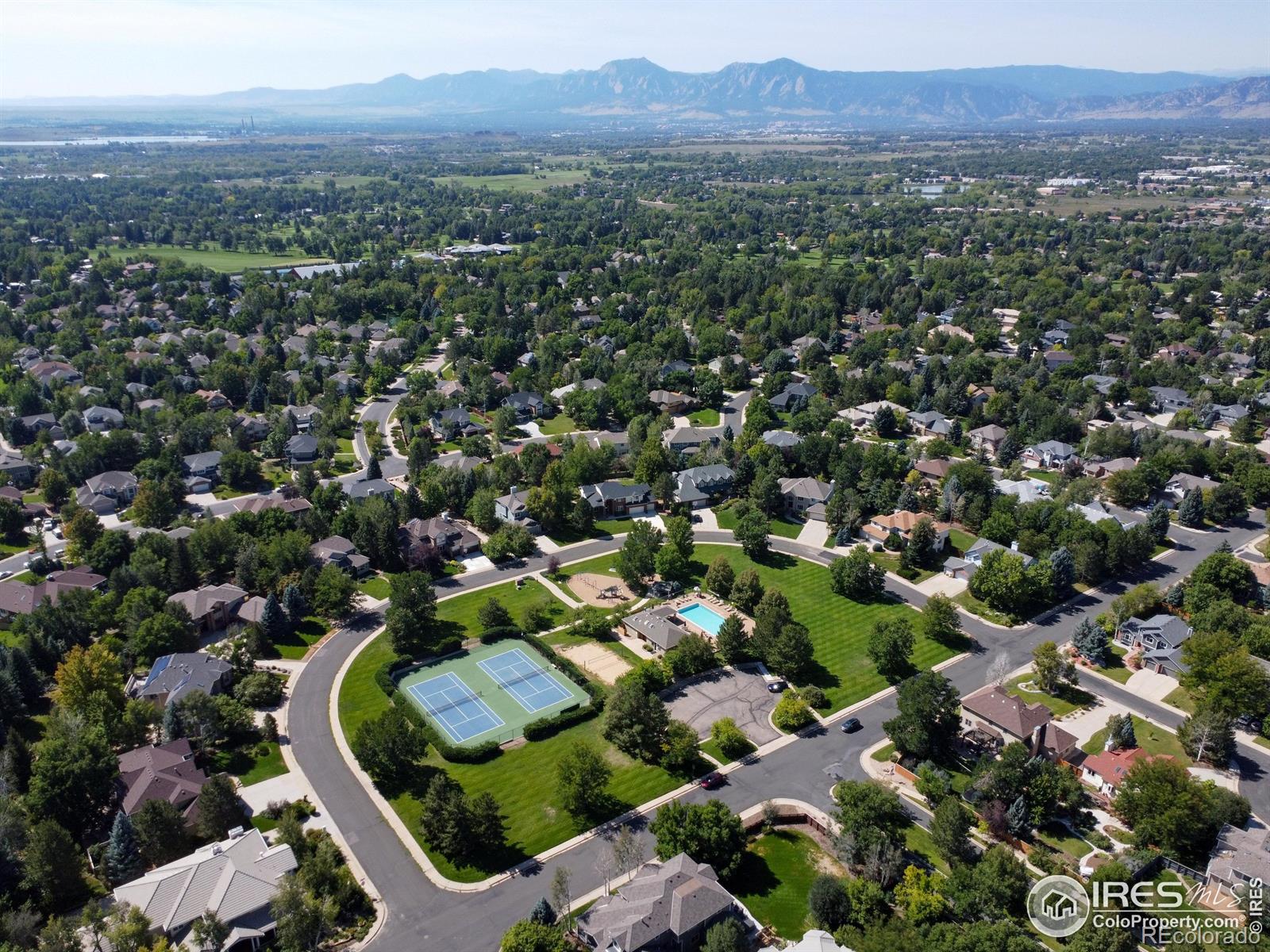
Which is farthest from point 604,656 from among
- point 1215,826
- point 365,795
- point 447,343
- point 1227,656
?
point 447,343

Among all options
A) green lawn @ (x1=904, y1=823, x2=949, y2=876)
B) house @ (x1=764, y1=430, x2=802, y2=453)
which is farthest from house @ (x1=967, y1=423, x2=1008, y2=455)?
green lawn @ (x1=904, y1=823, x2=949, y2=876)

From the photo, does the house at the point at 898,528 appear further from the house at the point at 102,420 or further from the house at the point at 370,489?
the house at the point at 102,420

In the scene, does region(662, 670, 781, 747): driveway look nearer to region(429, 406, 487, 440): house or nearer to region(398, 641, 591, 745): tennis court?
region(398, 641, 591, 745): tennis court

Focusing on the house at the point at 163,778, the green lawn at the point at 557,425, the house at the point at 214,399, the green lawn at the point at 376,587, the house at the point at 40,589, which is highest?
the house at the point at 214,399

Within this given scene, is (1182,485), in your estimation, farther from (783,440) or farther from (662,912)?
(662,912)

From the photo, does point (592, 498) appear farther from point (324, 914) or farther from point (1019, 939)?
point (1019, 939)

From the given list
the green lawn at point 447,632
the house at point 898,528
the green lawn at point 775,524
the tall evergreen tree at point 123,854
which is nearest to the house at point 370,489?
the green lawn at point 447,632

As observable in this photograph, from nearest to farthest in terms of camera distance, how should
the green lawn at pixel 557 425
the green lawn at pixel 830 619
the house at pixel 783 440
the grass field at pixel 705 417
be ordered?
the green lawn at pixel 830 619 < the house at pixel 783 440 < the green lawn at pixel 557 425 < the grass field at pixel 705 417
